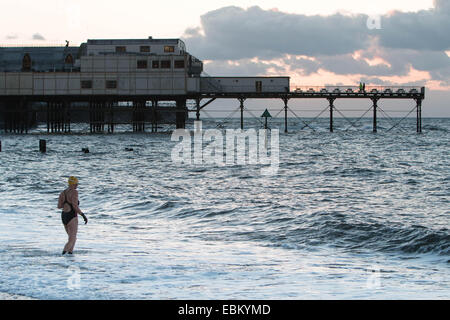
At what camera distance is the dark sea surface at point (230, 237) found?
12336mm

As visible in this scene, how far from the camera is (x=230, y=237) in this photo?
18750mm

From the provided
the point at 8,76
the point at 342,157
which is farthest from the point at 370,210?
the point at 8,76

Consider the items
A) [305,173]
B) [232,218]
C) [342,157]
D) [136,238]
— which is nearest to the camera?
[136,238]

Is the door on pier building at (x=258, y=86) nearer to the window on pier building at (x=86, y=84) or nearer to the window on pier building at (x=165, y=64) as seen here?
the window on pier building at (x=165, y=64)

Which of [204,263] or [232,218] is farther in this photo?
[232,218]

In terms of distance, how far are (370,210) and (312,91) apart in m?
70.1

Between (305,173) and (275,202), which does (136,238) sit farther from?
(305,173)

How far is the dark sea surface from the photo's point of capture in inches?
486

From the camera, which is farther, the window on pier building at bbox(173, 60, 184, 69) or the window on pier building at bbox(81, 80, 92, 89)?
the window on pier building at bbox(81, 80, 92, 89)

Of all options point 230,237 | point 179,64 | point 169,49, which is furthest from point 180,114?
point 230,237

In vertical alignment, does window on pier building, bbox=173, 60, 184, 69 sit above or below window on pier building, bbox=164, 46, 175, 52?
below

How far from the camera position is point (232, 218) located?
22391mm

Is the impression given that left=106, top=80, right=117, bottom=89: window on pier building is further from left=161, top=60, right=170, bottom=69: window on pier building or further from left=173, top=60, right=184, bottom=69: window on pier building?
left=173, top=60, right=184, bottom=69: window on pier building

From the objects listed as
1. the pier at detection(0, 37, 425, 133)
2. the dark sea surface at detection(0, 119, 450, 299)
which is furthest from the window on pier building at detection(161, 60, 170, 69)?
the dark sea surface at detection(0, 119, 450, 299)
